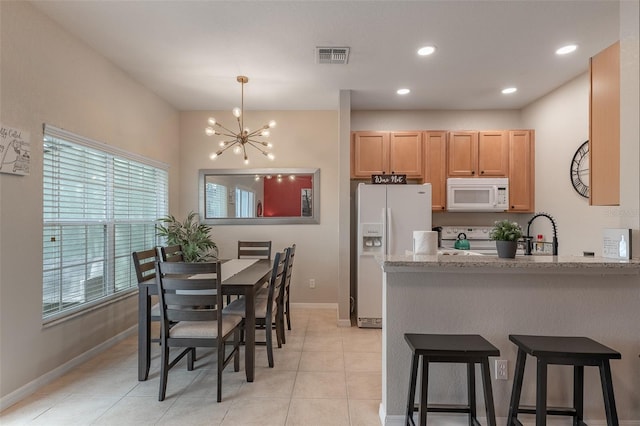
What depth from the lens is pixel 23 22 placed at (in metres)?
2.38

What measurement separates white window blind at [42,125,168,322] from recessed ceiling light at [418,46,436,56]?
314cm

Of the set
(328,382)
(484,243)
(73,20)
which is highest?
(73,20)

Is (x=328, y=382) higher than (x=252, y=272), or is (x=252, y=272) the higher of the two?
(x=252, y=272)

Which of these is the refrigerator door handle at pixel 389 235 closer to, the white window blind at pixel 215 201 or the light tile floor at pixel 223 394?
the light tile floor at pixel 223 394

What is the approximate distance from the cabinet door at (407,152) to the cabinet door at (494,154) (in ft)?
2.61

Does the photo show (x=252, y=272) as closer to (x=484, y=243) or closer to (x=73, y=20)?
(x=73, y=20)

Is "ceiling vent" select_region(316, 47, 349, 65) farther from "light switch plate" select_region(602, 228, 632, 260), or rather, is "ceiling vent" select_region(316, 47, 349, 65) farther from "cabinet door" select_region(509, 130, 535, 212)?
"cabinet door" select_region(509, 130, 535, 212)

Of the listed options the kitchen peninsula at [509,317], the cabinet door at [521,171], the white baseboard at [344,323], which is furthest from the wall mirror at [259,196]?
the kitchen peninsula at [509,317]

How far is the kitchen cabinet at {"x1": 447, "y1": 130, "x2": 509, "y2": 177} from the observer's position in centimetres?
433

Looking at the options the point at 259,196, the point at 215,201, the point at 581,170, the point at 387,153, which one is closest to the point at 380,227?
the point at 387,153

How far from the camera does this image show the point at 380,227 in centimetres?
392

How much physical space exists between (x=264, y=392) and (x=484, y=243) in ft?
11.1

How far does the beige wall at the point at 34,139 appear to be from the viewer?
228 centimetres

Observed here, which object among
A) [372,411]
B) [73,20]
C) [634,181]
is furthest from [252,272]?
[634,181]
